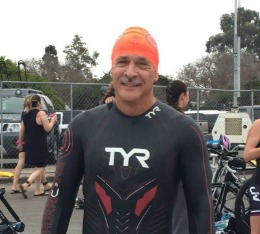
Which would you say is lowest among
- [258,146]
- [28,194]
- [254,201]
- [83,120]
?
[28,194]

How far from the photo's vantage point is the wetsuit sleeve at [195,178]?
2650 millimetres

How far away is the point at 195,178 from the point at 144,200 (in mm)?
225

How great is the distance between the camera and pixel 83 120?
9.07 feet

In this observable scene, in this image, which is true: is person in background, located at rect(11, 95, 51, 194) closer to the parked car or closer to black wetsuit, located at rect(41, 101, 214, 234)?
the parked car

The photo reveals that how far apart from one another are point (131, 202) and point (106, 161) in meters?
0.19

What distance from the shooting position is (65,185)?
107 inches

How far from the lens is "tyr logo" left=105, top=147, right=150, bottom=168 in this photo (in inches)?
104

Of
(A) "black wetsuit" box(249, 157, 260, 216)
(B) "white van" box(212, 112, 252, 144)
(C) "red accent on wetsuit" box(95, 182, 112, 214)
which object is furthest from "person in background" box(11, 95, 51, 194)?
(C) "red accent on wetsuit" box(95, 182, 112, 214)

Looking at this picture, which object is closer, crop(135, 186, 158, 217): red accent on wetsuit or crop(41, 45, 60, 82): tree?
crop(135, 186, 158, 217): red accent on wetsuit

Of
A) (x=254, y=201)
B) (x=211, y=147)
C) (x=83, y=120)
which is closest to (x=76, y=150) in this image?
(x=83, y=120)

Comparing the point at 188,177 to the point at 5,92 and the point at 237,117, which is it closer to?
the point at 237,117

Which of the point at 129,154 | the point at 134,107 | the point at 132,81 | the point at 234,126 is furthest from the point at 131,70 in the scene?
the point at 234,126

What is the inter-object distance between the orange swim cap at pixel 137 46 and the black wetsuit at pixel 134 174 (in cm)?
23

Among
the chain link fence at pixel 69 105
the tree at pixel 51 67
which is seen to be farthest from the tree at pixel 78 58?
the chain link fence at pixel 69 105
